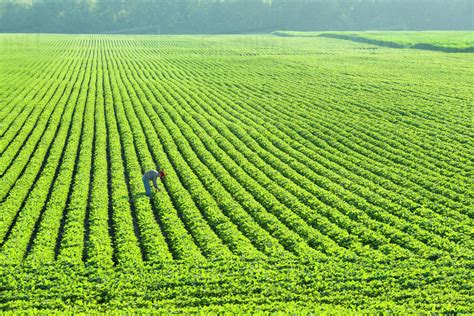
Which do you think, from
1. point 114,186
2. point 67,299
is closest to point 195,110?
point 114,186

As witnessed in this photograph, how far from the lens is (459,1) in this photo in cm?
16075

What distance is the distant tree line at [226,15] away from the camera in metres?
156

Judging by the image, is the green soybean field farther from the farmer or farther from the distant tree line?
the distant tree line

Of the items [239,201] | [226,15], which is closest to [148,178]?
[239,201]

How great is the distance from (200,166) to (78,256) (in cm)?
907

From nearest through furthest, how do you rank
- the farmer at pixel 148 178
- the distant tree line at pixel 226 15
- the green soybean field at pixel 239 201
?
the green soybean field at pixel 239 201
the farmer at pixel 148 178
the distant tree line at pixel 226 15

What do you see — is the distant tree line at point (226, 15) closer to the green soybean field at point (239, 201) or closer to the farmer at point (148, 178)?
the green soybean field at point (239, 201)

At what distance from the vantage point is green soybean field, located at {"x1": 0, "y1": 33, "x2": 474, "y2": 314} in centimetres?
1270

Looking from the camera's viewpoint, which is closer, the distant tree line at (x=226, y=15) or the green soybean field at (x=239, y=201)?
the green soybean field at (x=239, y=201)

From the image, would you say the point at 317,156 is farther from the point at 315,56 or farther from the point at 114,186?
the point at 315,56

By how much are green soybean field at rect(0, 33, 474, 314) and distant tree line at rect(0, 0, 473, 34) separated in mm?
127868

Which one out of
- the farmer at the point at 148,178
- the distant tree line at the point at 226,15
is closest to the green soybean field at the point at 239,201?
the farmer at the point at 148,178

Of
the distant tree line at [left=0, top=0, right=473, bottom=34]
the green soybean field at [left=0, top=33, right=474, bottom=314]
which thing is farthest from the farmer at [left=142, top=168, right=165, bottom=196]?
the distant tree line at [left=0, top=0, right=473, bottom=34]

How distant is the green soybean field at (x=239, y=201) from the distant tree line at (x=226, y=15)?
128 meters
